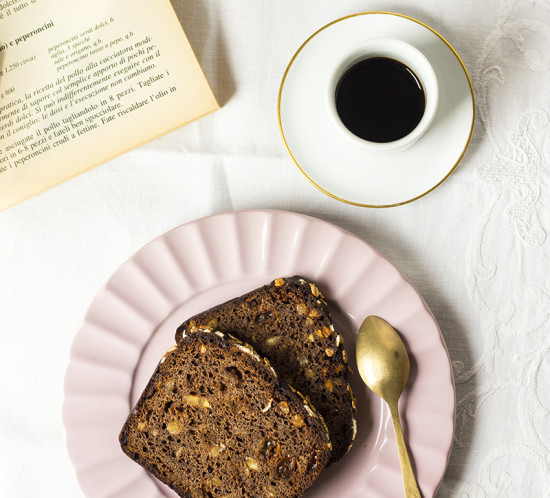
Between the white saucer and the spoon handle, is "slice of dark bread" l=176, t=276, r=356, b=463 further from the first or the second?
the white saucer

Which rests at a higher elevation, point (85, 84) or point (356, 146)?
point (85, 84)

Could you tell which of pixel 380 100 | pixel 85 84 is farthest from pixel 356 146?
pixel 85 84

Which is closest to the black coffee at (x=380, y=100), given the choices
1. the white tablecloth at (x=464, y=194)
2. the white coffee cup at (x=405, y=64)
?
the white coffee cup at (x=405, y=64)

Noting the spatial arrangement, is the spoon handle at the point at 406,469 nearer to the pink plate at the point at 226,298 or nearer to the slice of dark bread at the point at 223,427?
the pink plate at the point at 226,298

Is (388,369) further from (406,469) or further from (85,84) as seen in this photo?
(85,84)

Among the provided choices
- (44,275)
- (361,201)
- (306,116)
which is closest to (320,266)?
(361,201)
